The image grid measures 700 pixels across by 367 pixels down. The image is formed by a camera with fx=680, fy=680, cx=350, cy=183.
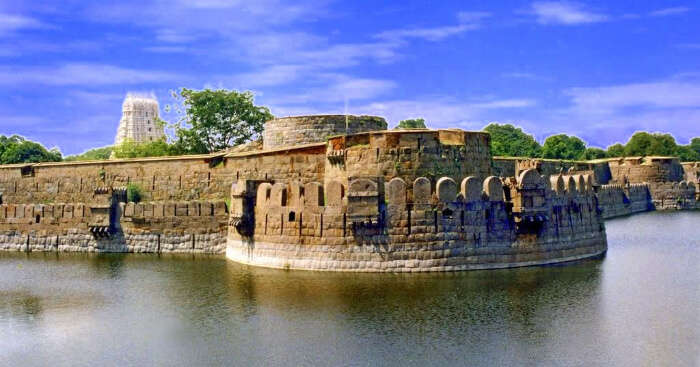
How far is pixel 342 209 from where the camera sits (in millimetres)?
25031

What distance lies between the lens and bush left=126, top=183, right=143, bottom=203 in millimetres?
37625

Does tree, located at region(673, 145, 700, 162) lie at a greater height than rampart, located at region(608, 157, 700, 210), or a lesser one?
greater

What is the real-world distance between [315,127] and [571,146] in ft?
282

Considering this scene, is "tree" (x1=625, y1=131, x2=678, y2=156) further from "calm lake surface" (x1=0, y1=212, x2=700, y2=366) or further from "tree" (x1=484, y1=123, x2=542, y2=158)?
"calm lake surface" (x1=0, y1=212, x2=700, y2=366)

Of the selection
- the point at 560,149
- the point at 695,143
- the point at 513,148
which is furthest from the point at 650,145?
the point at 695,143

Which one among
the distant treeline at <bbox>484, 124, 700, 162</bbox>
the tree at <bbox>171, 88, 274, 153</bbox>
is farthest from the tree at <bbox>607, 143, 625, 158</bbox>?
the tree at <bbox>171, 88, 274, 153</bbox>

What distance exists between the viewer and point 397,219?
2472cm

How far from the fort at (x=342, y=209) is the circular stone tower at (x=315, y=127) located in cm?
6

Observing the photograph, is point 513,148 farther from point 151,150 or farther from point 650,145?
point 151,150

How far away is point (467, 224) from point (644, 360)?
1072 centimetres

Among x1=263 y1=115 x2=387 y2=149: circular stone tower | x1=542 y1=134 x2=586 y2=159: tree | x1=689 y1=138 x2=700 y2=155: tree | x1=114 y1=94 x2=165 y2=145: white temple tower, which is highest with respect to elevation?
x1=114 y1=94 x2=165 y2=145: white temple tower

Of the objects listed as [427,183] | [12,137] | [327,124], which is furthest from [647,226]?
[12,137]

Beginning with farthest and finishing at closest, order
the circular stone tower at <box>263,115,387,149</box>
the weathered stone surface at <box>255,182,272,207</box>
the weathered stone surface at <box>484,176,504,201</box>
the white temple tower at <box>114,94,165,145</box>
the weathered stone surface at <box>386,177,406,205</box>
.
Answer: the white temple tower at <box>114,94,165,145</box>
the circular stone tower at <box>263,115,387,149</box>
the weathered stone surface at <box>255,182,272,207</box>
the weathered stone surface at <box>484,176,504,201</box>
the weathered stone surface at <box>386,177,406,205</box>

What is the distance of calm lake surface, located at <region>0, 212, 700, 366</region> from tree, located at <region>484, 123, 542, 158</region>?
65.6 meters
